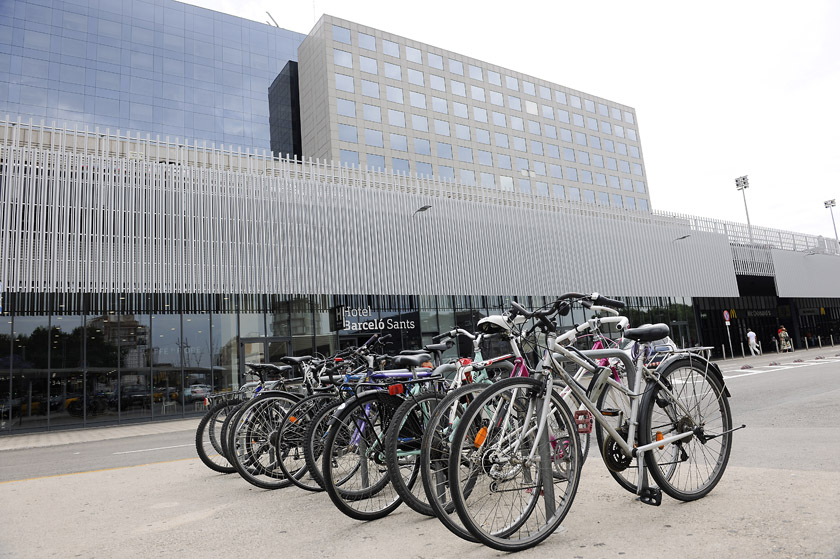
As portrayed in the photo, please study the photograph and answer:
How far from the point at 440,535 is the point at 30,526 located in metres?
3.43

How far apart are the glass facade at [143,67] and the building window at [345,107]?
12.0 metres

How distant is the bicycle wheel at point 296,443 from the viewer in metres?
4.81

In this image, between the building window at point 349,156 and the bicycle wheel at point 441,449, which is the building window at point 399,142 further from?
the bicycle wheel at point 441,449

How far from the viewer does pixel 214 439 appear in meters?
6.33

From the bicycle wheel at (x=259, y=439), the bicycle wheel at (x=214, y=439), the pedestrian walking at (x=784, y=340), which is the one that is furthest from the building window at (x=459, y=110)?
the bicycle wheel at (x=259, y=439)

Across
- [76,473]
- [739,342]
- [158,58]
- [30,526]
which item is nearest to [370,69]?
[158,58]

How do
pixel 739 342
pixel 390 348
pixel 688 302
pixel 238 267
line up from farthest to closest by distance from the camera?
1. pixel 739 342
2. pixel 688 302
3. pixel 390 348
4. pixel 238 267

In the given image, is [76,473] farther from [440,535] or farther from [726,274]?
[726,274]

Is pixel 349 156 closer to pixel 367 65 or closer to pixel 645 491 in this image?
pixel 367 65

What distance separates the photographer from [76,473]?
24.2ft

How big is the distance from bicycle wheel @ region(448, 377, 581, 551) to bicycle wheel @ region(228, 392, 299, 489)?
9.36ft

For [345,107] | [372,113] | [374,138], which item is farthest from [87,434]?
[372,113]

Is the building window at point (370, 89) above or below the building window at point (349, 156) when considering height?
above

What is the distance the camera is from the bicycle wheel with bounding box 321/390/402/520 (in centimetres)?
377
